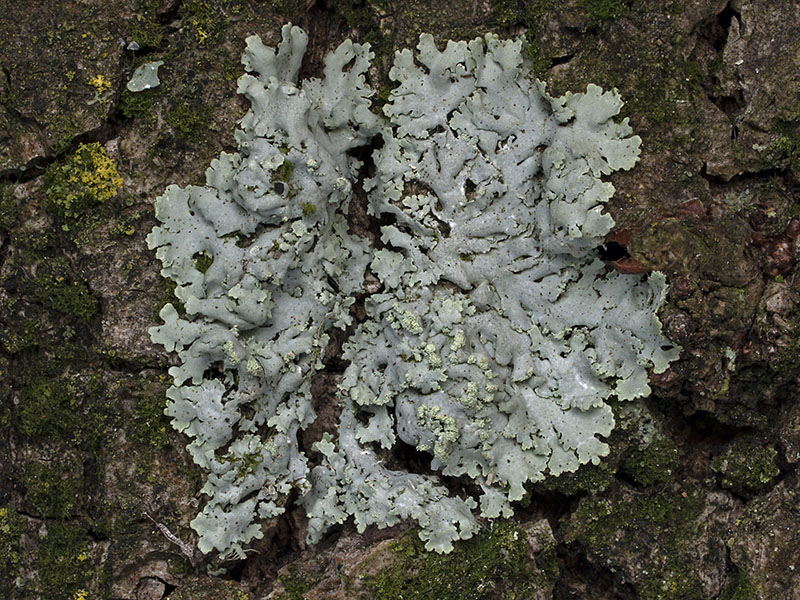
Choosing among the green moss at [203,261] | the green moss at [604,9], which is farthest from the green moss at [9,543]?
the green moss at [604,9]

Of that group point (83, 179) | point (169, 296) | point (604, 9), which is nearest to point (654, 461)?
point (604, 9)

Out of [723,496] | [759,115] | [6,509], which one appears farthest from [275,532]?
[759,115]

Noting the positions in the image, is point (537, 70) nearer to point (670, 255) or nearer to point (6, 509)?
point (670, 255)

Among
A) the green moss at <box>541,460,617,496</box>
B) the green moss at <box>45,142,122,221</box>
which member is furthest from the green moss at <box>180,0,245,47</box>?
the green moss at <box>541,460,617,496</box>

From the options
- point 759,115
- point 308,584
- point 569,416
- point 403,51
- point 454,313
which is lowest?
point 308,584

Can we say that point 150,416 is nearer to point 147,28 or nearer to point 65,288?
point 65,288

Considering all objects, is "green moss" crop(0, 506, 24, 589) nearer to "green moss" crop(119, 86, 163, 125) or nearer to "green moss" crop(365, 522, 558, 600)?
"green moss" crop(365, 522, 558, 600)

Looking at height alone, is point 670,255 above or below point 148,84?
below
